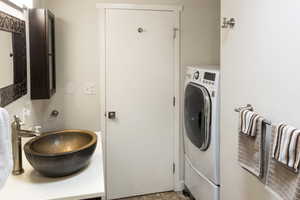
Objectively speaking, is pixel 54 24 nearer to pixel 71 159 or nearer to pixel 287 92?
pixel 71 159

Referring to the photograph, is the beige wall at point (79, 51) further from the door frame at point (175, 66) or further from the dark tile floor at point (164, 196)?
the dark tile floor at point (164, 196)

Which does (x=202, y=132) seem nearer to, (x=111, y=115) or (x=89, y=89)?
(x=111, y=115)

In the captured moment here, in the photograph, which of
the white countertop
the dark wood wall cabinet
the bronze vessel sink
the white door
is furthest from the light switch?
the white countertop

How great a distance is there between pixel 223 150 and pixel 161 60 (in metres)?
1.22

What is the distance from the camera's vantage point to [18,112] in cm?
187

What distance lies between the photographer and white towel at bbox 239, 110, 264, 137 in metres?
1.56

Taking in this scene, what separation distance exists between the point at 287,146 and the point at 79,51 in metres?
2.11

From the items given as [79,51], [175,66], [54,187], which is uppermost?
[79,51]

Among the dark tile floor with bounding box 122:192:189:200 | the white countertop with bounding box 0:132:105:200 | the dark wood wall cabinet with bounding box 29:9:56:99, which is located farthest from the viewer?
the dark tile floor with bounding box 122:192:189:200

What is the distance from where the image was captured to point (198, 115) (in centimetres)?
247

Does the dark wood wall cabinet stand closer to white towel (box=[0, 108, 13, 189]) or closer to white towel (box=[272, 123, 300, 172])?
white towel (box=[0, 108, 13, 189])

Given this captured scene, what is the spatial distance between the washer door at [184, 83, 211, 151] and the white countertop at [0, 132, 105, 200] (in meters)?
1.07

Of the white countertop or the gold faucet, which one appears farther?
the gold faucet

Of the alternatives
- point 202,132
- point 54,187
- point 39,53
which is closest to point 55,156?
point 54,187
